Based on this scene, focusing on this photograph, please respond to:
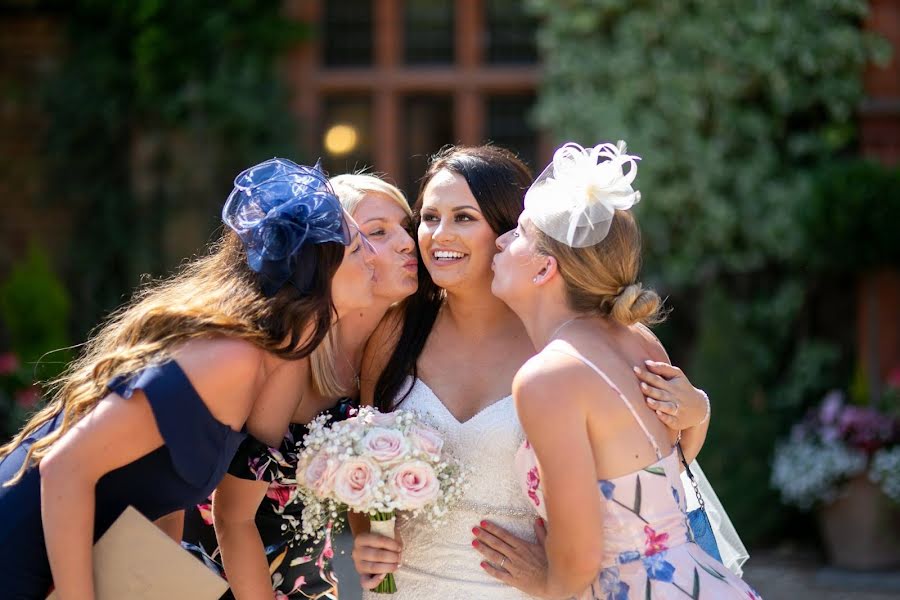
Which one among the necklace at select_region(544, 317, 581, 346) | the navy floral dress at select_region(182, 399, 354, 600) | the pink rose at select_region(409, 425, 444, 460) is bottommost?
the navy floral dress at select_region(182, 399, 354, 600)

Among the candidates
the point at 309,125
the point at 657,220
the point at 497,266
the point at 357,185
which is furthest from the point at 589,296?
the point at 309,125

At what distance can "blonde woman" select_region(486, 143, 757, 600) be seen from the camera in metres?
2.66

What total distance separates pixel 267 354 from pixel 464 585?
942 millimetres

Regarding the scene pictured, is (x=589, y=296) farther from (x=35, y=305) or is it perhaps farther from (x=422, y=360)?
(x=35, y=305)

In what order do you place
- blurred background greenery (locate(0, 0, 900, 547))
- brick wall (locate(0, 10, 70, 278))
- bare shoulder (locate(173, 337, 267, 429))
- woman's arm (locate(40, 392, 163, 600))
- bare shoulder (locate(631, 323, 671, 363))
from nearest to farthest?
woman's arm (locate(40, 392, 163, 600)) → bare shoulder (locate(173, 337, 267, 429)) → bare shoulder (locate(631, 323, 671, 363)) → blurred background greenery (locate(0, 0, 900, 547)) → brick wall (locate(0, 10, 70, 278))

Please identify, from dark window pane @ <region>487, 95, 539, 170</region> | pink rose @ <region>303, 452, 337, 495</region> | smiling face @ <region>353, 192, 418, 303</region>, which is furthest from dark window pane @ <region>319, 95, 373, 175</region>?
pink rose @ <region>303, 452, 337, 495</region>

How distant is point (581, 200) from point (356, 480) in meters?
0.94

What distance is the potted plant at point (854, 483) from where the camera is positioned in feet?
22.3

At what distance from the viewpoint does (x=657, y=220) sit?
326 inches

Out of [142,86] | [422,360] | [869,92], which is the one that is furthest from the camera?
[142,86]

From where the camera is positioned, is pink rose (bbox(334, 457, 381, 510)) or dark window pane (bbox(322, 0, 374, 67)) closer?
pink rose (bbox(334, 457, 381, 510))

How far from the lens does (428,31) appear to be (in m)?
8.86

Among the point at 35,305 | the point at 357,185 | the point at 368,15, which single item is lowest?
the point at 35,305

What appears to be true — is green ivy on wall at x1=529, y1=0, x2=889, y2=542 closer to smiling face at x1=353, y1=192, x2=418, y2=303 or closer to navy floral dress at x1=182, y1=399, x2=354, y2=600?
smiling face at x1=353, y1=192, x2=418, y2=303
